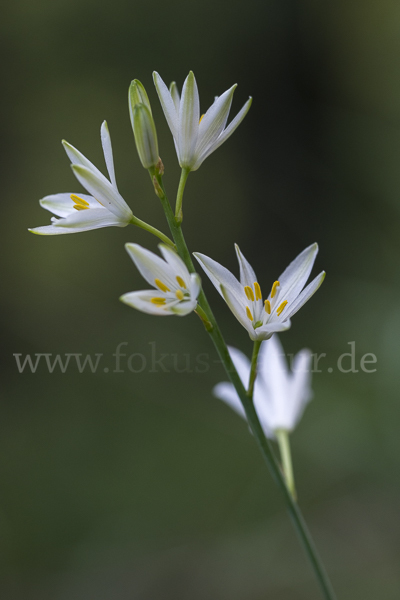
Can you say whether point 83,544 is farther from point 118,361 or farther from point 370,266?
point 370,266

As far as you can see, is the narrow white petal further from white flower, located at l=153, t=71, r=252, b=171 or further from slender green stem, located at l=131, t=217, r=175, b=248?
white flower, located at l=153, t=71, r=252, b=171

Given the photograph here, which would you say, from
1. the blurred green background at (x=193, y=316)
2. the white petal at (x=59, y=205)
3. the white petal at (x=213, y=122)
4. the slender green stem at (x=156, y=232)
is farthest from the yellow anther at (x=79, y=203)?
the blurred green background at (x=193, y=316)

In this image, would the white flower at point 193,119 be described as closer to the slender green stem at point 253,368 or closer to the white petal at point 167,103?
the white petal at point 167,103

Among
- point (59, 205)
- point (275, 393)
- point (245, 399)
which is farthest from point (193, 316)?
point (245, 399)

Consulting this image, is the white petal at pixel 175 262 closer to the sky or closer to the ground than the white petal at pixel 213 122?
closer to the ground

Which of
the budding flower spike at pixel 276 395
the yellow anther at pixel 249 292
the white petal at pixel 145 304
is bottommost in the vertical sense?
the budding flower spike at pixel 276 395

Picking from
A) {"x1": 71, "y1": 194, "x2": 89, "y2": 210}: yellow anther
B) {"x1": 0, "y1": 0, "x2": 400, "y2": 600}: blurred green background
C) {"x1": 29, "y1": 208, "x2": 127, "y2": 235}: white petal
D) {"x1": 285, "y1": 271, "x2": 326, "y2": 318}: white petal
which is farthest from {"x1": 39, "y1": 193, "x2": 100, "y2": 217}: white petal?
{"x1": 0, "y1": 0, "x2": 400, "y2": 600}: blurred green background

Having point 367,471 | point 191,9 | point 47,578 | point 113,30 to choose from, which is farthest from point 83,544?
point 191,9
